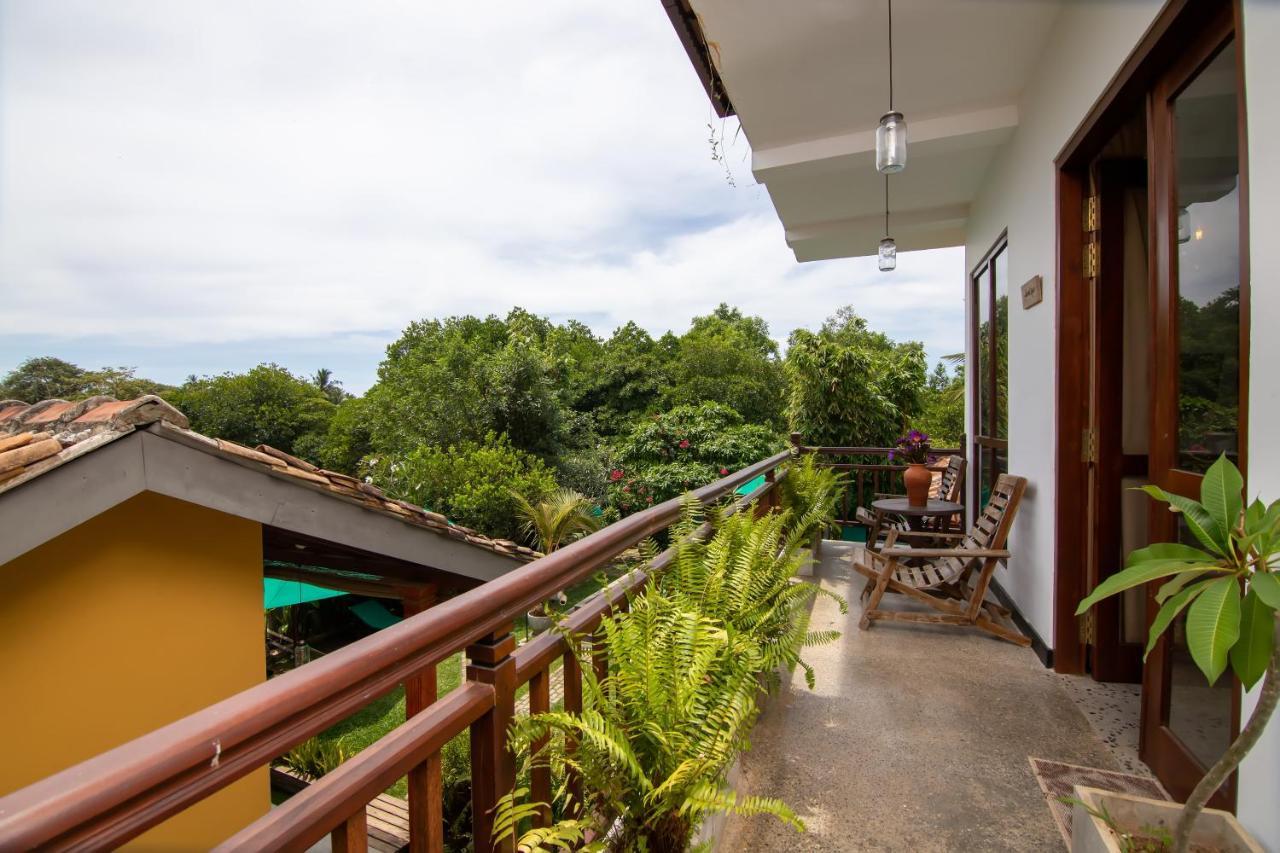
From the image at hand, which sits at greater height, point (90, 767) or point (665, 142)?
point (665, 142)

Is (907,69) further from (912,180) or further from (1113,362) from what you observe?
(1113,362)

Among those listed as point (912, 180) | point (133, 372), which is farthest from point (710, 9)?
point (133, 372)

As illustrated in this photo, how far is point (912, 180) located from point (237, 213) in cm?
3217

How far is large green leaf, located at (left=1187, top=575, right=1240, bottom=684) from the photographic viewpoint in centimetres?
88

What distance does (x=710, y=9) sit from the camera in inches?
109

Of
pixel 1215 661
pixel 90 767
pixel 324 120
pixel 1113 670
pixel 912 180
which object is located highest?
pixel 324 120

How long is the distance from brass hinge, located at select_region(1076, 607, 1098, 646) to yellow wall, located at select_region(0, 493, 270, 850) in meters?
3.70

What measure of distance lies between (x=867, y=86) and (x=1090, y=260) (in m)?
1.60

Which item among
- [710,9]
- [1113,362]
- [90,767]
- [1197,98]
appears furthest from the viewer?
[710,9]

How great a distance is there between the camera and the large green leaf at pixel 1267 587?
86 centimetres

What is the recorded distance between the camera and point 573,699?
1.31 metres

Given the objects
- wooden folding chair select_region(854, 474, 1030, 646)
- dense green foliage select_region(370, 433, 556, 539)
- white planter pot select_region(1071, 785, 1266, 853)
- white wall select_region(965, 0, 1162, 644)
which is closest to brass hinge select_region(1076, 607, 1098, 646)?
white wall select_region(965, 0, 1162, 644)

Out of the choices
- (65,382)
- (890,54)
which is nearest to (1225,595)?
(890,54)

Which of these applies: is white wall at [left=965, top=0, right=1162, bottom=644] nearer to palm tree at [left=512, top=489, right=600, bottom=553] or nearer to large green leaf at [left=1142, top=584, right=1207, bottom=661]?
large green leaf at [left=1142, top=584, right=1207, bottom=661]
